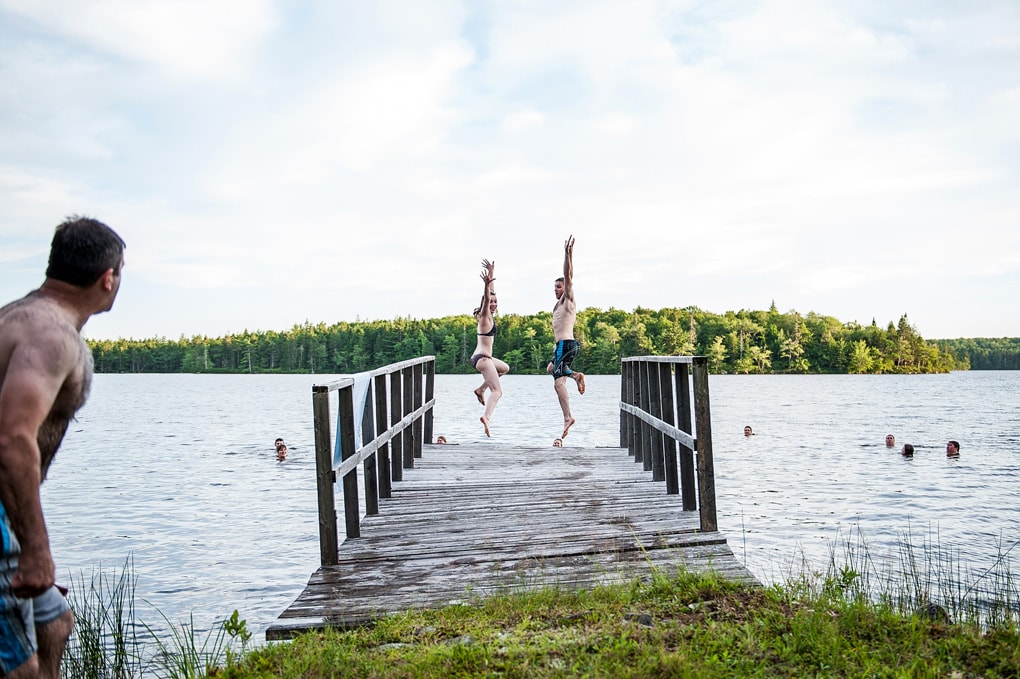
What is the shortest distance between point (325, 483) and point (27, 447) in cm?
340

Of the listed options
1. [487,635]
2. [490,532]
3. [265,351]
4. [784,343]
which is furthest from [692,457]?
[265,351]

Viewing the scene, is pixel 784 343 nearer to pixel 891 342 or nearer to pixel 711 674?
pixel 891 342

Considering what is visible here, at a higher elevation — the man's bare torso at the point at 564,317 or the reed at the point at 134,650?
the man's bare torso at the point at 564,317

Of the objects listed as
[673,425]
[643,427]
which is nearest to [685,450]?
[673,425]

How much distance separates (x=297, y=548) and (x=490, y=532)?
5.83 metres

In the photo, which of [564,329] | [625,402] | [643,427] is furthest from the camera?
[625,402]

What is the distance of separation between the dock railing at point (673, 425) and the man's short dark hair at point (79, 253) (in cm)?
413

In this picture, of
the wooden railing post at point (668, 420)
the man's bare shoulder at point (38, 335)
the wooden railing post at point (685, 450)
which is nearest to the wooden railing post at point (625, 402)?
the wooden railing post at point (668, 420)

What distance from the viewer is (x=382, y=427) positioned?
26.4 feet

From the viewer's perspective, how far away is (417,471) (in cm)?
996

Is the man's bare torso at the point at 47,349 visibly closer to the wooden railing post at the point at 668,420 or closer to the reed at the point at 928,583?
the reed at the point at 928,583

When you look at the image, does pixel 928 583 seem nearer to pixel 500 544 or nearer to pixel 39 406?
pixel 500 544

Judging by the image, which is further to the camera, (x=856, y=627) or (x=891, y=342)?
(x=891, y=342)

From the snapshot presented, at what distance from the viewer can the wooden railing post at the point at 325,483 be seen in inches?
225
